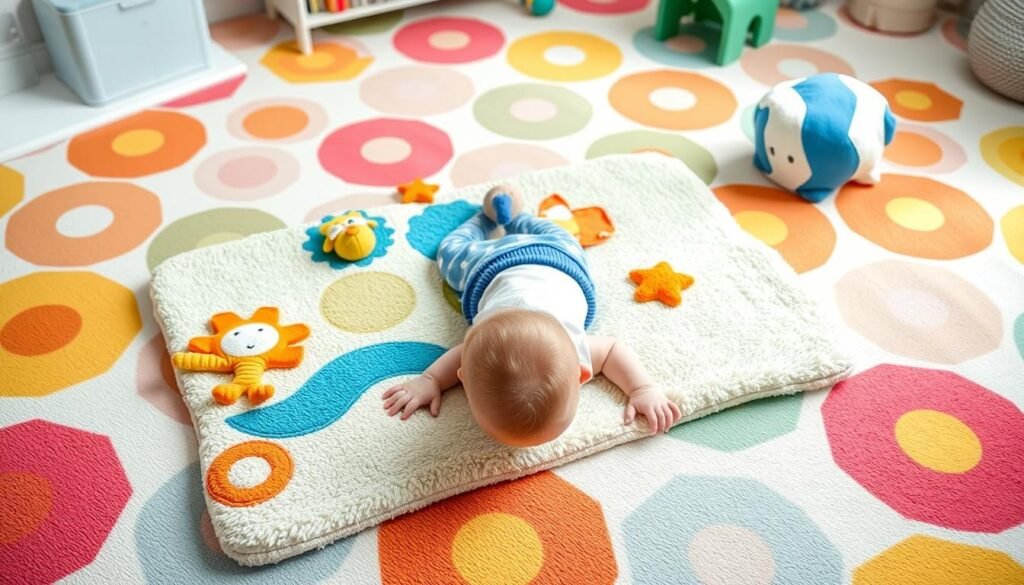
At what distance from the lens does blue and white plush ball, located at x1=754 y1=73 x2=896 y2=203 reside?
1380 millimetres

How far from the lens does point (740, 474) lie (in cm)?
103

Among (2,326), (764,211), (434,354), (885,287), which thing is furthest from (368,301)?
(885,287)

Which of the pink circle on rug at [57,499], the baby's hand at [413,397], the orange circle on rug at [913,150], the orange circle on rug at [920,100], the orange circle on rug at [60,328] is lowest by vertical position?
A: the pink circle on rug at [57,499]

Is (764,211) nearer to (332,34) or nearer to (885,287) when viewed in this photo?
(885,287)

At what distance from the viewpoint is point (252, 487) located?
0.97 meters

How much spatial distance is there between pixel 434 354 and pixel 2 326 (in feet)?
2.13

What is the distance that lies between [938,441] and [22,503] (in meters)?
1.17

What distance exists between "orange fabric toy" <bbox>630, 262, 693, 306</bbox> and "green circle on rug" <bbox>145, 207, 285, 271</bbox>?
626 millimetres

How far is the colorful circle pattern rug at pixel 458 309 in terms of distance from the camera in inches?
37.5

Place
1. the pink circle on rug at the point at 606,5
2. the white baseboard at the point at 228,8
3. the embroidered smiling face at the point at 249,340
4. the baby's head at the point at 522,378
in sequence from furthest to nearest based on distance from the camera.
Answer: the pink circle on rug at the point at 606,5 → the white baseboard at the point at 228,8 → the embroidered smiling face at the point at 249,340 → the baby's head at the point at 522,378

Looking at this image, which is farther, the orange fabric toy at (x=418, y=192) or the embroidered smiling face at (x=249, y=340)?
the orange fabric toy at (x=418, y=192)

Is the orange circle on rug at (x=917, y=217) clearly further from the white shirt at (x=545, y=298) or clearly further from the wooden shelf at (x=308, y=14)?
the wooden shelf at (x=308, y=14)

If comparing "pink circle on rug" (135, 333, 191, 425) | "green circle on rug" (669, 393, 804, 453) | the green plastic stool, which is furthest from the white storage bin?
"green circle on rug" (669, 393, 804, 453)

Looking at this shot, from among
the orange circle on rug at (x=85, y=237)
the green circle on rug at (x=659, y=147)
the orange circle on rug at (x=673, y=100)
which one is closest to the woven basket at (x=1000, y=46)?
the orange circle on rug at (x=673, y=100)
